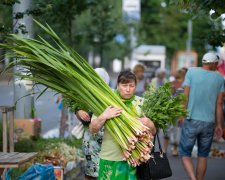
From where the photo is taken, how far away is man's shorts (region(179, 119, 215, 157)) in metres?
8.98

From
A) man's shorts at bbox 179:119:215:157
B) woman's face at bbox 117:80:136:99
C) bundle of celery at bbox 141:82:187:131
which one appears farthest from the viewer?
man's shorts at bbox 179:119:215:157

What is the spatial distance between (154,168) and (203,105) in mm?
3267

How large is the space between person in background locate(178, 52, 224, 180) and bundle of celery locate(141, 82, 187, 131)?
3121mm

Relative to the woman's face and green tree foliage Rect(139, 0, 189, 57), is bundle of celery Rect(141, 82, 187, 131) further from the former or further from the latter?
green tree foliage Rect(139, 0, 189, 57)

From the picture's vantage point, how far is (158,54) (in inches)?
1495

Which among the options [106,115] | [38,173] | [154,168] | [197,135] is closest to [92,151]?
[38,173]

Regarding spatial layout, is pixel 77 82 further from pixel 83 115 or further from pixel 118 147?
pixel 83 115

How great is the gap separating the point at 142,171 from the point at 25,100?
6.31 m

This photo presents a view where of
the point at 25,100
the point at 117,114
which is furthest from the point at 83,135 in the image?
the point at 25,100

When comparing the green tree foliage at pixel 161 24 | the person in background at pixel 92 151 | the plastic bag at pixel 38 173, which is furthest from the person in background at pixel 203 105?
the green tree foliage at pixel 161 24

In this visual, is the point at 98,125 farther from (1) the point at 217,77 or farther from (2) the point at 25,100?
(2) the point at 25,100

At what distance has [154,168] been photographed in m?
5.88

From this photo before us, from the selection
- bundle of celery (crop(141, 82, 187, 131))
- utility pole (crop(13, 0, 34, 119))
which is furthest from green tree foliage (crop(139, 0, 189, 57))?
bundle of celery (crop(141, 82, 187, 131))

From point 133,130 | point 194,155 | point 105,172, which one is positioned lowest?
point 194,155
